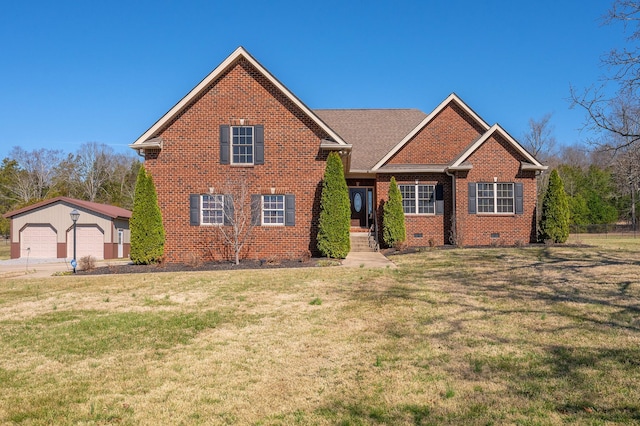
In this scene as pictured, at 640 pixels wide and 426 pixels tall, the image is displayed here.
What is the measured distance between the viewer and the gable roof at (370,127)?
23.2 m

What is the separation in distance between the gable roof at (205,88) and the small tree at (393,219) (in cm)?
432

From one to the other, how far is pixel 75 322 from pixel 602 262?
14.0m

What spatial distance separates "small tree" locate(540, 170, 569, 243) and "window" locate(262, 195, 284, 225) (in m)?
12.1

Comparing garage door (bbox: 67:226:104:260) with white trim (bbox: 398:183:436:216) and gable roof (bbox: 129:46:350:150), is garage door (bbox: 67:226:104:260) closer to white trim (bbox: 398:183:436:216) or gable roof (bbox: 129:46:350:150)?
gable roof (bbox: 129:46:350:150)

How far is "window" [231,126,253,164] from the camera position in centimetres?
1716

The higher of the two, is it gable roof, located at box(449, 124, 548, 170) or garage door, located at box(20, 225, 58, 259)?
gable roof, located at box(449, 124, 548, 170)

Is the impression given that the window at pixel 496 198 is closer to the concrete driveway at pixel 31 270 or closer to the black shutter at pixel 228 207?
the black shutter at pixel 228 207

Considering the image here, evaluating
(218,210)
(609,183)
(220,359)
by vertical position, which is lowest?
(220,359)

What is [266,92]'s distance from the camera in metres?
17.1

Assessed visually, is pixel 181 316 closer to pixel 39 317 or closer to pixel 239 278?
pixel 39 317

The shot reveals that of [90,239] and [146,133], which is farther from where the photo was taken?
[90,239]

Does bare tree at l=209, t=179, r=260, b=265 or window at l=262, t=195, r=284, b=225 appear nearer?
bare tree at l=209, t=179, r=260, b=265

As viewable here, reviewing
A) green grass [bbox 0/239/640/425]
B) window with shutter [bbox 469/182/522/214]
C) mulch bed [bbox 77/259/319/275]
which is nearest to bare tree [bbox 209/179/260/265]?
mulch bed [bbox 77/259/319/275]

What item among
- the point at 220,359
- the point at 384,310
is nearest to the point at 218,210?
the point at 384,310
